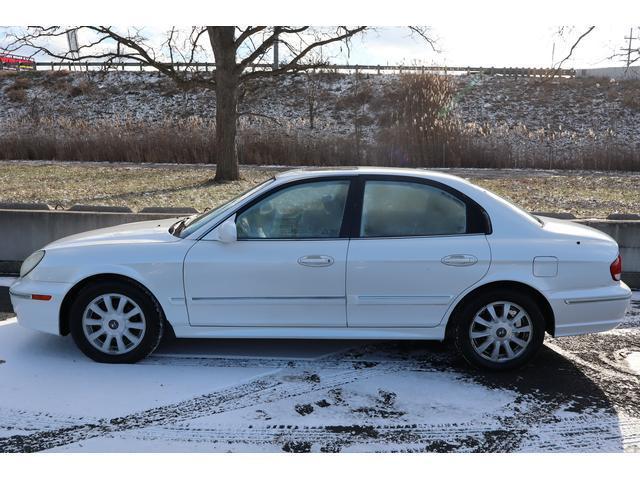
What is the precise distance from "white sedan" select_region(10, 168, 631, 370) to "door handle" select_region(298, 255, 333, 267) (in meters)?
0.01

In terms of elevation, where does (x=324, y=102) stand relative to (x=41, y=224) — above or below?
above

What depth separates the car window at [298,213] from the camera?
15.4ft

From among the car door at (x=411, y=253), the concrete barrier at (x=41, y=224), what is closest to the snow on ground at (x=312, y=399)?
the car door at (x=411, y=253)

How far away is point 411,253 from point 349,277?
0.50 m

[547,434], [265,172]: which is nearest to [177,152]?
[265,172]

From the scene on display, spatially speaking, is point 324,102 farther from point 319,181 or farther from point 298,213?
point 298,213

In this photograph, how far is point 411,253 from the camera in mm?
4578

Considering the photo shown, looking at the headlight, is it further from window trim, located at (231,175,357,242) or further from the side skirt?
window trim, located at (231,175,357,242)

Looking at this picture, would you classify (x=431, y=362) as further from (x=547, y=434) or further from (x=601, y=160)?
(x=601, y=160)

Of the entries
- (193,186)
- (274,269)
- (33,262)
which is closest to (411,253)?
(274,269)

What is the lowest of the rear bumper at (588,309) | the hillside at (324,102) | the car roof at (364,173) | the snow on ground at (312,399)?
the snow on ground at (312,399)

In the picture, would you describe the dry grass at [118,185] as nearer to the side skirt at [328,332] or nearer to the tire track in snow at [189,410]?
the side skirt at [328,332]

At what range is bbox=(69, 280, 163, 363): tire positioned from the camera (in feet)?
15.4
